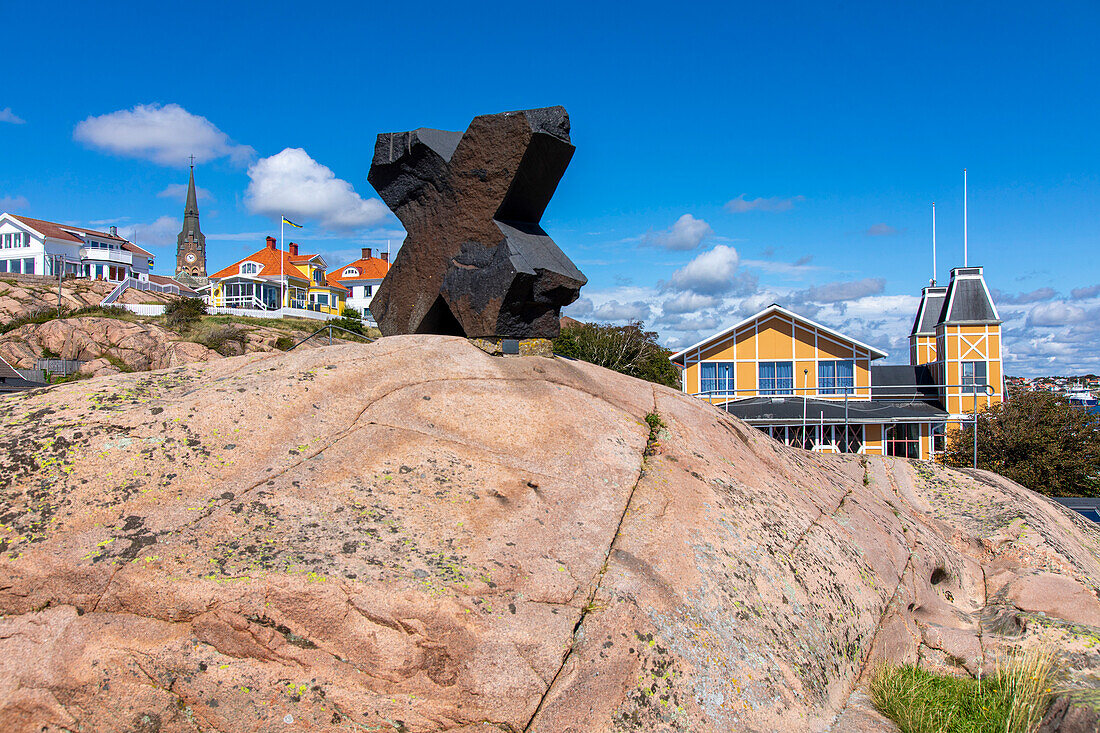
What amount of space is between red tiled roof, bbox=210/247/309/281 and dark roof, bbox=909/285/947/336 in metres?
48.6

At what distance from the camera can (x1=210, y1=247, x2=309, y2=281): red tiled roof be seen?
2441 inches

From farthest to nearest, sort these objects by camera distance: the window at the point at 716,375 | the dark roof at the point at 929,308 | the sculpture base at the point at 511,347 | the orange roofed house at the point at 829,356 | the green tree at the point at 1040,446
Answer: the dark roof at the point at 929,308 → the window at the point at 716,375 → the orange roofed house at the point at 829,356 → the green tree at the point at 1040,446 → the sculpture base at the point at 511,347

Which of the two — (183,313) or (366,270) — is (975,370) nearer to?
(183,313)

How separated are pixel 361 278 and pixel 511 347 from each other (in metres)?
61.0

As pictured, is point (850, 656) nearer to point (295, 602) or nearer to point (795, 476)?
point (795, 476)

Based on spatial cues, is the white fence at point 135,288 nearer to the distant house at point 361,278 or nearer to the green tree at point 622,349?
the distant house at point 361,278

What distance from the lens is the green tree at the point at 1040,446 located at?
21.6 meters

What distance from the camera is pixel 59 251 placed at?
6019 cm

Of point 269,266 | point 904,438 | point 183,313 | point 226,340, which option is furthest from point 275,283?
point 904,438

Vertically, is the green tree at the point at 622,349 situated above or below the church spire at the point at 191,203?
below

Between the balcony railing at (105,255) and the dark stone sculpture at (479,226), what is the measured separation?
6631cm

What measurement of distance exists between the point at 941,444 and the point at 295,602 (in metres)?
32.8

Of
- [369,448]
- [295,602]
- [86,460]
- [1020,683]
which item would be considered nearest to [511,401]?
[369,448]

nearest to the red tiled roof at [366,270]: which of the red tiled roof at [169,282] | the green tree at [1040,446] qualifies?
the red tiled roof at [169,282]
